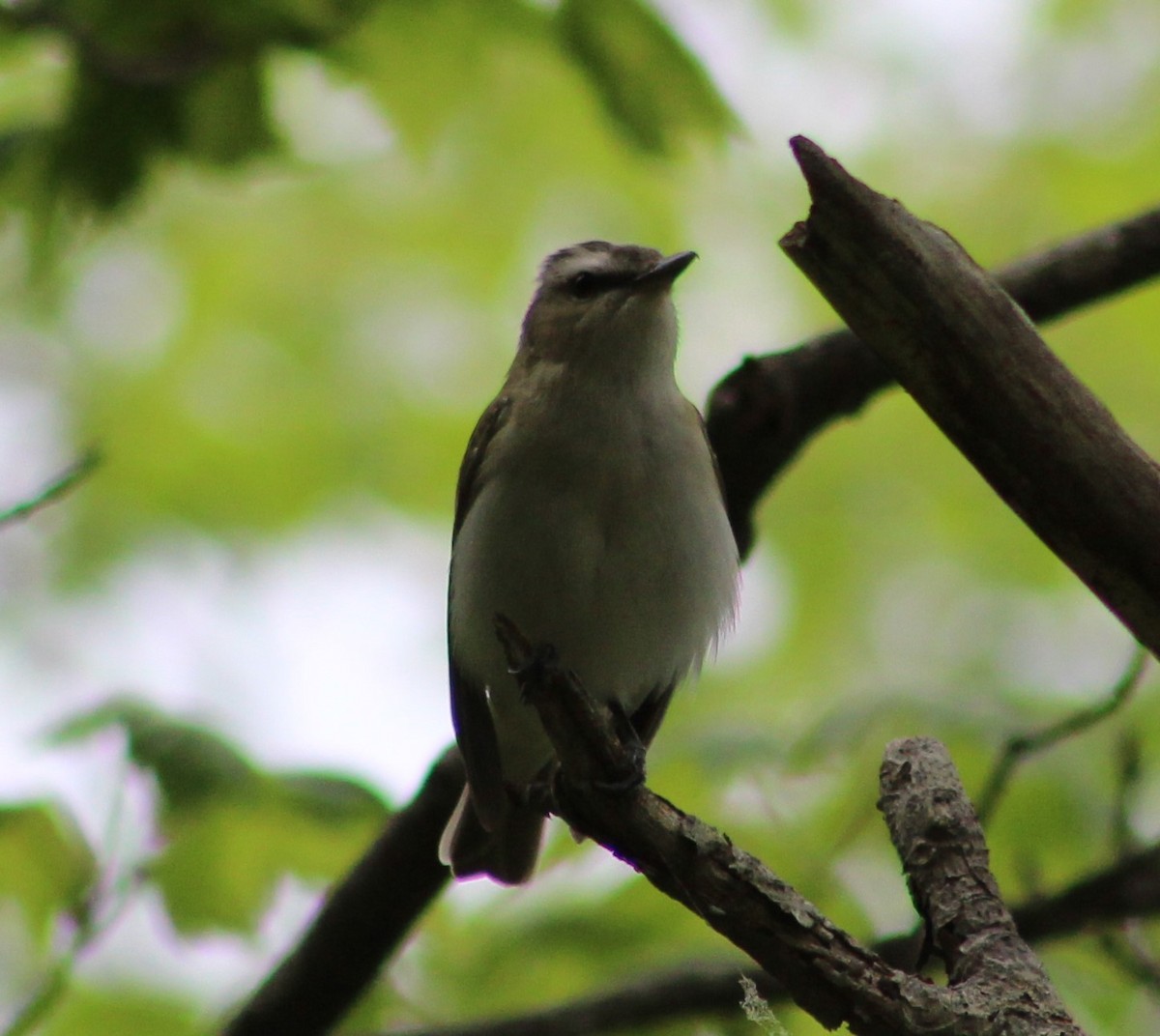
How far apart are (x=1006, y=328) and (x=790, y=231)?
489mm

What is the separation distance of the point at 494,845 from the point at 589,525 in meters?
1.42

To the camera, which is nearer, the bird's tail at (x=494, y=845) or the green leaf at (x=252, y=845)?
the green leaf at (x=252, y=845)

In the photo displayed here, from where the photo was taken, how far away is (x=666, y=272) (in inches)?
192

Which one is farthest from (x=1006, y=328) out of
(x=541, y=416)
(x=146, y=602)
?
(x=146, y=602)

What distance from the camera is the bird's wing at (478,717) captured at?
4809 millimetres

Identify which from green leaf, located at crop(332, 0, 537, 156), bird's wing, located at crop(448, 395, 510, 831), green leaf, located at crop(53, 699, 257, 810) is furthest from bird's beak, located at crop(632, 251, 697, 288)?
green leaf, located at crop(53, 699, 257, 810)

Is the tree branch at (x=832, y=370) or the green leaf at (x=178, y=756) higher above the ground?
the tree branch at (x=832, y=370)

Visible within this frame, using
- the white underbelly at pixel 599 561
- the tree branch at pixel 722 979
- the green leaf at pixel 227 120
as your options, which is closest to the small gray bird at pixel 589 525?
the white underbelly at pixel 599 561

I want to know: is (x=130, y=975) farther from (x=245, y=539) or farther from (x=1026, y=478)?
(x=1026, y=478)

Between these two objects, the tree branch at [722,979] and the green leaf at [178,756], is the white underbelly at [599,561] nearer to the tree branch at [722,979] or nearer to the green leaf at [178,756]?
the green leaf at [178,756]

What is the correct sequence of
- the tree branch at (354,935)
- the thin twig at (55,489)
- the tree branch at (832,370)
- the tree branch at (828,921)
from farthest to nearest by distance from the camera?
1. the tree branch at (354,935)
2. the tree branch at (832,370)
3. the thin twig at (55,489)
4. the tree branch at (828,921)

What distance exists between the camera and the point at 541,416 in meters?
4.83

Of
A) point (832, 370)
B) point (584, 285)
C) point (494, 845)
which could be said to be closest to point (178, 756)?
point (494, 845)

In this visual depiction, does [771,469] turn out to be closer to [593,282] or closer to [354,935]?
[593,282]
